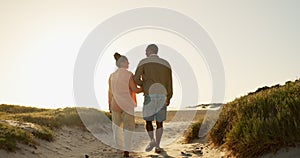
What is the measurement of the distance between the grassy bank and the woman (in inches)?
106

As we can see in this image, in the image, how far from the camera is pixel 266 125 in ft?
25.8

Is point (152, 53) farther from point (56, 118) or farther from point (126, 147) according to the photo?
point (56, 118)

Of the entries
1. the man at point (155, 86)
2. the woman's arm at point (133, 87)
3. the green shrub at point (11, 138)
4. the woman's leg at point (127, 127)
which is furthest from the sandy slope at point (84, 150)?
the woman's arm at point (133, 87)

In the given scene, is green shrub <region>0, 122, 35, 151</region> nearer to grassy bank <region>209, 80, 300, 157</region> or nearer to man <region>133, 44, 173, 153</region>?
man <region>133, 44, 173, 153</region>

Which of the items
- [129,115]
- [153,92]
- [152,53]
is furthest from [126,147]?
[152,53]

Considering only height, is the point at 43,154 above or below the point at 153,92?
below

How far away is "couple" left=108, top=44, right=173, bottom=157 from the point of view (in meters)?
11.1

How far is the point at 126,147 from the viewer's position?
36.6ft

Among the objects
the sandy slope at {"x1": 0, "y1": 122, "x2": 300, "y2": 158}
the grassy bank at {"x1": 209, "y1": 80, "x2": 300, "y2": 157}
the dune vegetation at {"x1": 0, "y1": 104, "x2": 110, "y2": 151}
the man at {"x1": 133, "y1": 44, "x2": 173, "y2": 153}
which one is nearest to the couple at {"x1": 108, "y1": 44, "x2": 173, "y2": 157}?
the man at {"x1": 133, "y1": 44, "x2": 173, "y2": 153}

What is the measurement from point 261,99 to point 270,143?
216 centimetres

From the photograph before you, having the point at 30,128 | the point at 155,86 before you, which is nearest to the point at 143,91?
the point at 155,86

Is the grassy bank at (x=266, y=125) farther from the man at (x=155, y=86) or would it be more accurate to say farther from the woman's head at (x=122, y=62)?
the woman's head at (x=122, y=62)

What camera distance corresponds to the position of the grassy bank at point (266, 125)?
24.7 ft

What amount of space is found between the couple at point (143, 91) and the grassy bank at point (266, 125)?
6.51 feet
